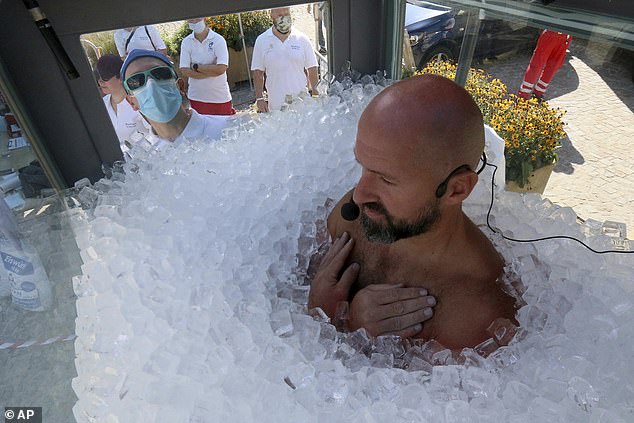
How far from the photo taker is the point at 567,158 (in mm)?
2393

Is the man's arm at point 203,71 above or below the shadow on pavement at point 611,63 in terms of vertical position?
below

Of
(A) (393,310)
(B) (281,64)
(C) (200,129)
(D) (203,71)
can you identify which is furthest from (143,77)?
(A) (393,310)

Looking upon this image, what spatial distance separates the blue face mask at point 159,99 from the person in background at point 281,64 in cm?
69

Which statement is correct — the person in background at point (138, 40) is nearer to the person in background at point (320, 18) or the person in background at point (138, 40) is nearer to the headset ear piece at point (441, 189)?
the person in background at point (320, 18)

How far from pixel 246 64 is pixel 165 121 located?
889 millimetres

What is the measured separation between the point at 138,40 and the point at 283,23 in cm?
85

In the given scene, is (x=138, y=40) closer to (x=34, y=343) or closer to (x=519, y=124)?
(x=34, y=343)

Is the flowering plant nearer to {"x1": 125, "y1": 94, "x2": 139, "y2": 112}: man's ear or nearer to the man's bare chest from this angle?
the man's bare chest

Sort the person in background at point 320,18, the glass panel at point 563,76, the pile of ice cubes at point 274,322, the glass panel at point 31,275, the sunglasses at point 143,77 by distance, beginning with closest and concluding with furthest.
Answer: the pile of ice cubes at point 274,322 → the glass panel at point 563,76 → the glass panel at point 31,275 → the person in background at point 320,18 → the sunglasses at point 143,77

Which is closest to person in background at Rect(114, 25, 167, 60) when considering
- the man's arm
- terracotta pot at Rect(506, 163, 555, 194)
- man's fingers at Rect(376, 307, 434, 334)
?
the man's arm

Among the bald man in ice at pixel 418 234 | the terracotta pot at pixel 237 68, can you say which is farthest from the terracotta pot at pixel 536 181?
the terracotta pot at pixel 237 68

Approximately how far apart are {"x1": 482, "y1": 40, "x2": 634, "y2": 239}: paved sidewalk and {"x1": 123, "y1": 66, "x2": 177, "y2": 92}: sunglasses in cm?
171

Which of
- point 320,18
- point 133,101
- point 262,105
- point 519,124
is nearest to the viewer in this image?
point 320,18

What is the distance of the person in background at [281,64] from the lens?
2615mm
